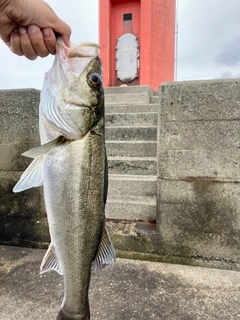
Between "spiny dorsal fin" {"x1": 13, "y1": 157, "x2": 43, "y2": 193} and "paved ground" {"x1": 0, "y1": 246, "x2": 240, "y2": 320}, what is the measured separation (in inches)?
55.8

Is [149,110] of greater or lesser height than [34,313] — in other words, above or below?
above

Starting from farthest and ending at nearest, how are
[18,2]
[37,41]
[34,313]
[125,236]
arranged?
[125,236], [34,313], [37,41], [18,2]

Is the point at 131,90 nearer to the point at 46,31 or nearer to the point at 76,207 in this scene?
the point at 46,31

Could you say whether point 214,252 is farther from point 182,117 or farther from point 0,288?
point 0,288

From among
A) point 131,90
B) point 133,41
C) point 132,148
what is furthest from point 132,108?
point 133,41

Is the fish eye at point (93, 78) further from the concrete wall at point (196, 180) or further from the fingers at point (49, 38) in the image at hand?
the concrete wall at point (196, 180)

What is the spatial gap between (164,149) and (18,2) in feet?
7.05

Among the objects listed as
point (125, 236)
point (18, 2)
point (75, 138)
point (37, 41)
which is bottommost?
point (125, 236)

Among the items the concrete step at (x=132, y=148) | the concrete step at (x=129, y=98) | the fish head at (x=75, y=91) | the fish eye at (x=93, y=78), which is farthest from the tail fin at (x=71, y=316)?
the concrete step at (x=129, y=98)

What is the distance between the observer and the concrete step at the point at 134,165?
4102 mm

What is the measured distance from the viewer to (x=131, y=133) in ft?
15.6

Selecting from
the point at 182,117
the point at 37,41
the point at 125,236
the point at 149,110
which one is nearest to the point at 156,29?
the point at 149,110

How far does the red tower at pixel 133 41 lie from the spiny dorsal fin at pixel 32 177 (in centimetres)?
764

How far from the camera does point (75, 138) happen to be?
1.50m
